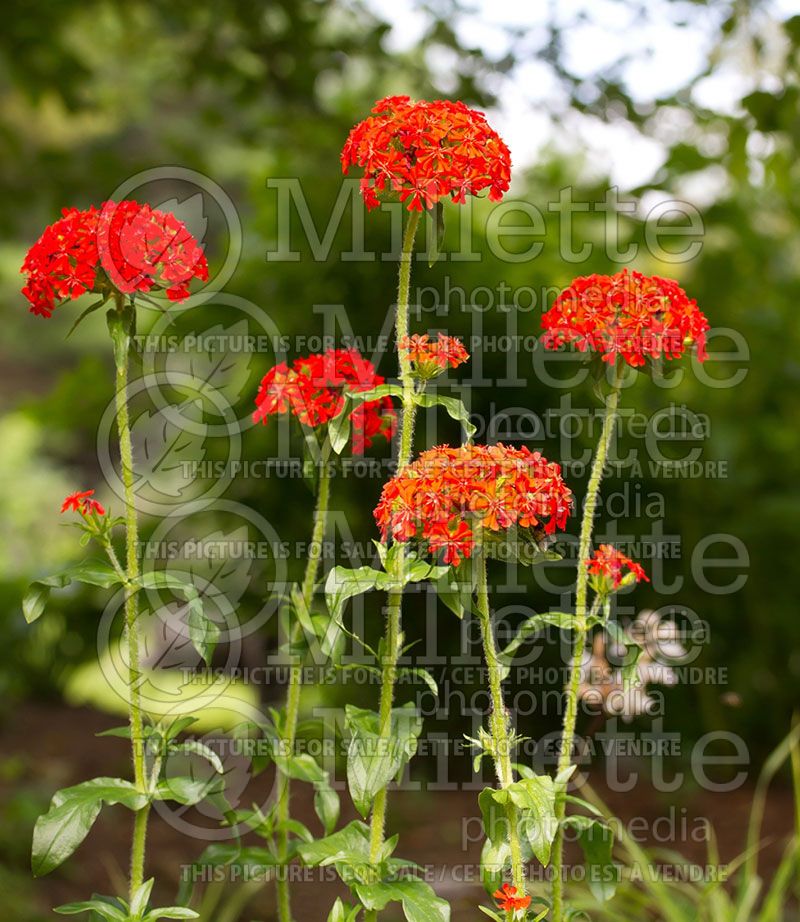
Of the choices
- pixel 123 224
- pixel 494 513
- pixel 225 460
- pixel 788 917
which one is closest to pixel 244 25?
pixel 225 460

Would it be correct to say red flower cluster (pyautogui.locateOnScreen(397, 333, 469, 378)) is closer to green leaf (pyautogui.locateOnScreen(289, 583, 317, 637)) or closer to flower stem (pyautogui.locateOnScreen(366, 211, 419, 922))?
flower stem (pyautogui.locateOnScreen(366, 211, 419, 922))

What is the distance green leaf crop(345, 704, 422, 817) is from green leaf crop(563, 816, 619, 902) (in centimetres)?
31

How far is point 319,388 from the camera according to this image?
6.06ft

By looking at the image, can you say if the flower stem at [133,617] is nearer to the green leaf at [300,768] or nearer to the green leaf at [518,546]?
the green leaf at [300,768]

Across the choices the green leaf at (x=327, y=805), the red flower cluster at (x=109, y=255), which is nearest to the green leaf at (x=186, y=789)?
the green leaf at (x=327, y=805)

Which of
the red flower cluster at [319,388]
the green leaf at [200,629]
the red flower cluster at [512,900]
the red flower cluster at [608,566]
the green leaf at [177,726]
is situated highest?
the red flower cluster at [319,388]

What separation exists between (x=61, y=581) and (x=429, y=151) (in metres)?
0.93

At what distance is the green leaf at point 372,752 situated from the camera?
1.59 m

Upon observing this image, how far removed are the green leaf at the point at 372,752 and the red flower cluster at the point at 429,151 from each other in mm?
877

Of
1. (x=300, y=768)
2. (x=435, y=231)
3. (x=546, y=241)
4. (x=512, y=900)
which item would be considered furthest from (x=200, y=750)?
(x=546, y=241)

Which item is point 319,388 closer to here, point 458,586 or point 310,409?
point 310,409

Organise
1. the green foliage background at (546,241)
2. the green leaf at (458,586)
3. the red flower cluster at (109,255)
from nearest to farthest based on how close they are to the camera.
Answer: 1. the green leaf at (458,586)
2. the red flower cluster at (109,255)
3. the green foliage background at (546,241)

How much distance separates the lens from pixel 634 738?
136 inches

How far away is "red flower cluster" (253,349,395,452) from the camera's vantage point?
1809 millimetres
